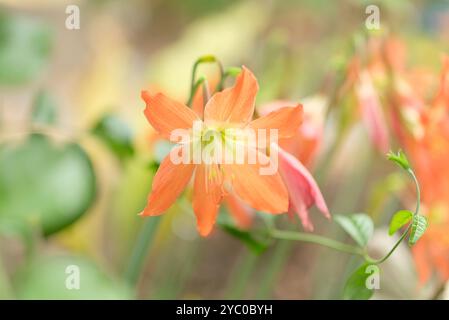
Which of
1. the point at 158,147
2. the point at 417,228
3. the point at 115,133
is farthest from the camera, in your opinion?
the point at 115,133

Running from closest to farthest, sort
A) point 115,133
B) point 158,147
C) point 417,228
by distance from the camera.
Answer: point 417,228, point 158,147, point 115,133

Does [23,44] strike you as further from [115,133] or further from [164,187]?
[164,187]

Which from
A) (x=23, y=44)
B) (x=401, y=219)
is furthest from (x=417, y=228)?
(x=23, y=44)

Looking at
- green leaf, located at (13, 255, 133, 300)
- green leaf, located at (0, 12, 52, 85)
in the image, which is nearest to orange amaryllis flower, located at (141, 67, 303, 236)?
green leaf, located at (13, 255, 133, 300)

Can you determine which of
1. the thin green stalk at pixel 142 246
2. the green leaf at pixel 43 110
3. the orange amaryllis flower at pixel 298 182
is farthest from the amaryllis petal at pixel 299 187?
the green leaf at pixel 43 110
